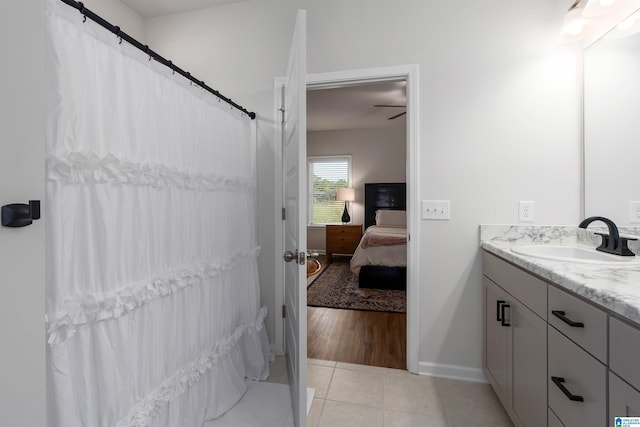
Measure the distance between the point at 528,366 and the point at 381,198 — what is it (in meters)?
4.78

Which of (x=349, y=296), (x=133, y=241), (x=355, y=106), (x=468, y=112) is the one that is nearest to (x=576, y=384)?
(x=468, y=112)

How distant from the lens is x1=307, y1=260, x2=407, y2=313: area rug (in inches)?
129

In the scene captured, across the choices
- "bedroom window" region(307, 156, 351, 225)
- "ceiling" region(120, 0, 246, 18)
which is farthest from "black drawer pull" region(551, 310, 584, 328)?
"bedroom window" region(307, 156, 351, 225)

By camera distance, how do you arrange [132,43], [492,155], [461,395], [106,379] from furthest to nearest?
[492,155] → [461,395] → [132,43] → [106,379]

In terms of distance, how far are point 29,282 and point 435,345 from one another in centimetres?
213

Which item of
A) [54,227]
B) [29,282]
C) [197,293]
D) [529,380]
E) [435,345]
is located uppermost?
[54,227]

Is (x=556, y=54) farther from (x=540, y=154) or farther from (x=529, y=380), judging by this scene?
(x=529, y=380)

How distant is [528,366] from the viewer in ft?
4.24

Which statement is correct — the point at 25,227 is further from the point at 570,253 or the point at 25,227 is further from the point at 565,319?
the point at 570,253

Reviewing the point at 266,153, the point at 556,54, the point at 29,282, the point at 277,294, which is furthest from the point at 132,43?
the point at 556,54

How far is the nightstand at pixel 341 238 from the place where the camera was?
5.83 meters

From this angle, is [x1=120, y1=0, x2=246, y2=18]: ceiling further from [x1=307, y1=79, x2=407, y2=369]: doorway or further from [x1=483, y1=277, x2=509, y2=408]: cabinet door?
[x1=483, y1=277, x2=509, y2=408]: cabinet door

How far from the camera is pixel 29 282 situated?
70cm

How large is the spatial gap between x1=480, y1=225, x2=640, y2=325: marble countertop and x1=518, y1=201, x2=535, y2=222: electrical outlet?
60 millimetres
